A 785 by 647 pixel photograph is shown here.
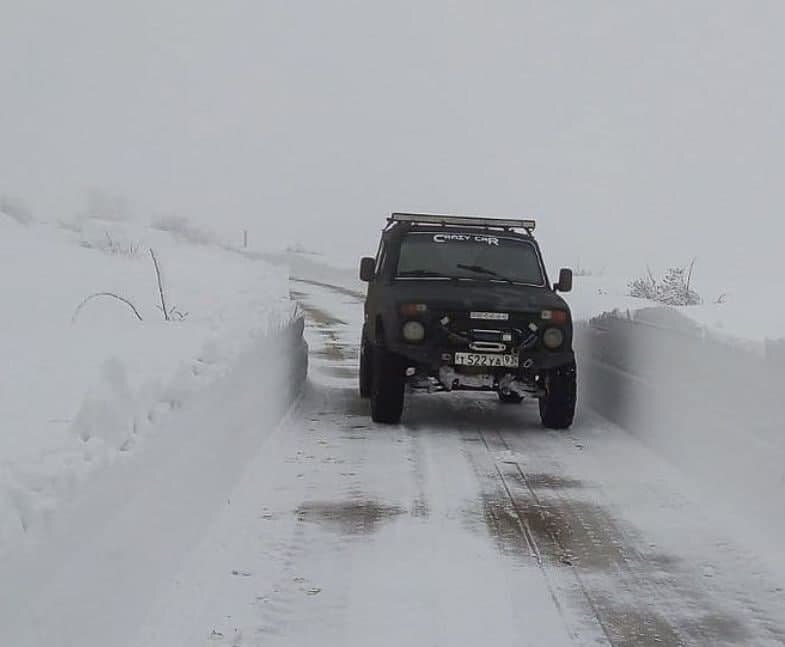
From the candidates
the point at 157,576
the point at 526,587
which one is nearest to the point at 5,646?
the point at 157,576

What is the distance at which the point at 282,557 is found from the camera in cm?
550


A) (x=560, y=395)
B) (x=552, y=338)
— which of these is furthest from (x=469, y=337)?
(x=560, y=395)

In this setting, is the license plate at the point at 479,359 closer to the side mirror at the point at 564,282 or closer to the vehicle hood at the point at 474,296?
the vehicle hood at the point at 474,296

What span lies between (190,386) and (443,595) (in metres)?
1.79

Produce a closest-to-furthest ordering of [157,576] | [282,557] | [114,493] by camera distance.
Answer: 1. [114,493]
2. [157,576]
3. [282,557]

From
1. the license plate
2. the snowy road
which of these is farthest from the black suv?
the snowy road

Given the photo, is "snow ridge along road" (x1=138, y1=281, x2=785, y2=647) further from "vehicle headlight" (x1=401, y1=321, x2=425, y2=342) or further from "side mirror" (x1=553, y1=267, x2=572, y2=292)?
"side mirror" (x1=553, y1=267, x2=572, y2=292)

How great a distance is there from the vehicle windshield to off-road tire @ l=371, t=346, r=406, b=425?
3.75ft

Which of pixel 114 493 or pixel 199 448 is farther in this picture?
pixel 199 448

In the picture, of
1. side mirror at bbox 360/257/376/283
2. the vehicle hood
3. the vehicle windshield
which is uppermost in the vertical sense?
the vehicle windshield

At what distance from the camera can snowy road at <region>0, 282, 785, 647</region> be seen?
441cm

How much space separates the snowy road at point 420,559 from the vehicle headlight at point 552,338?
1.11 metres

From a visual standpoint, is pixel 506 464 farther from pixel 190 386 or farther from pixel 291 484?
pixel 190 386

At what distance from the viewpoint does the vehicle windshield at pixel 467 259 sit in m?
10.3
